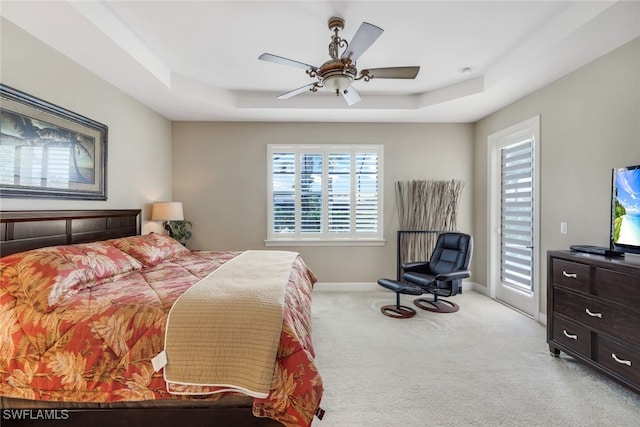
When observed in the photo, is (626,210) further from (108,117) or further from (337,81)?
(108,117)

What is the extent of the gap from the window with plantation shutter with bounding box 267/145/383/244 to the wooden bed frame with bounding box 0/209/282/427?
2.15 m

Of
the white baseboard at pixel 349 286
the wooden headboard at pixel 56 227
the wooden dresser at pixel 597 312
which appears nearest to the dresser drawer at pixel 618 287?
the wooden dresser at pixel 597 312

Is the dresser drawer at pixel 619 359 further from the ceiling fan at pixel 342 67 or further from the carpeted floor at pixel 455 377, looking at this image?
the ceiling fan at pixel 342 67

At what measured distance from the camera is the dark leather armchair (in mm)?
3426

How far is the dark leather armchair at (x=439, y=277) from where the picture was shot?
3.43 m

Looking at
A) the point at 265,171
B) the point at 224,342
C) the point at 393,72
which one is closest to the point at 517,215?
the point at 393,72

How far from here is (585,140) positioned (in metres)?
2.72

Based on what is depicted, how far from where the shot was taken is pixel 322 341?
2.81m

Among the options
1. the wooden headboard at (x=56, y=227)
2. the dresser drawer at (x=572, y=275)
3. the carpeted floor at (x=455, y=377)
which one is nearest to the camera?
the carpeted floor at (x=455, y=377)

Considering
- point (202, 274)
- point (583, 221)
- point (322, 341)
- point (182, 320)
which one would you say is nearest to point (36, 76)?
point (202, 274)

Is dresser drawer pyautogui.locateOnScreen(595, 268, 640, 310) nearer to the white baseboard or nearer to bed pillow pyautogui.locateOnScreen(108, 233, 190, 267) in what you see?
the white baseboard

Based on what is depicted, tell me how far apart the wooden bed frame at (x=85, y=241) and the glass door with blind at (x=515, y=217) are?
3.46 m

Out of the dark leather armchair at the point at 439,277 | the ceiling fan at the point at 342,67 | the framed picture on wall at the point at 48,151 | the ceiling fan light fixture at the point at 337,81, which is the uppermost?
the ceiling fan at the point at 342,67

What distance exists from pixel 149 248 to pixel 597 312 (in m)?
3.84
